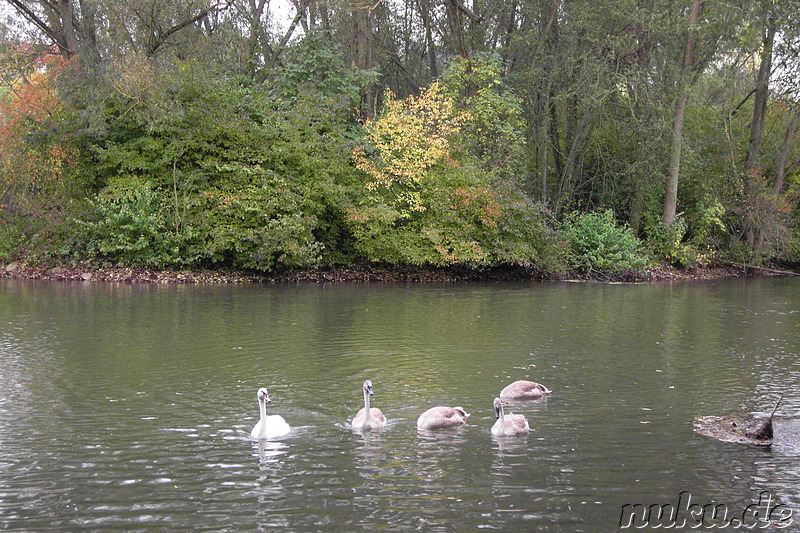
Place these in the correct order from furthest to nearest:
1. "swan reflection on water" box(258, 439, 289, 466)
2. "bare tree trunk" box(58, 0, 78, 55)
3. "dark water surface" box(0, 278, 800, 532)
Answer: "bare tree trunk" box(58, 0, 78, 55), "swan reflection on water" box(258, 439, 289, 466), "dark water surface" box(0, 278, 800, 532)

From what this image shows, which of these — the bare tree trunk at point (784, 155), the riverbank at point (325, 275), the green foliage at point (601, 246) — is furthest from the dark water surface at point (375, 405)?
the bare tree trunk at point (784, 155)

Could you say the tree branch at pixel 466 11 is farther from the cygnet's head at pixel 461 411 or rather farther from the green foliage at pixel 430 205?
the cygnet's head at pixel 461 411

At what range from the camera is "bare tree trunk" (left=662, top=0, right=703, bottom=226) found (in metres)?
34.8

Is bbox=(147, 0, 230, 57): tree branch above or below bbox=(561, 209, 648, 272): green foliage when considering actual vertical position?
above

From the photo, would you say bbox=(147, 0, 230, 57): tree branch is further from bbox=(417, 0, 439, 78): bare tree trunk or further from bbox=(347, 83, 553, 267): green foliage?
bbox=(417, 0, 439, 78): bare tree trunk

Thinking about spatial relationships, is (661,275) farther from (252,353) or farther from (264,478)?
(264,478)

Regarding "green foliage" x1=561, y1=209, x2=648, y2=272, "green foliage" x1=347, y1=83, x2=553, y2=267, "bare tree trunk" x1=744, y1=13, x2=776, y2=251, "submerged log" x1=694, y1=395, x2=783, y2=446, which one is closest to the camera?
"submerged log" x1=694, y1=395, x2=783, y2=446

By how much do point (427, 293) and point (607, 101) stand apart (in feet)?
50.3

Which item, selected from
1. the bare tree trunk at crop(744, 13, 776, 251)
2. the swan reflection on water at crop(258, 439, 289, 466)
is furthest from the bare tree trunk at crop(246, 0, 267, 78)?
the swan reflection on water at crop(258, 439, 289, 466)

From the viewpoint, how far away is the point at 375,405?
11031mm

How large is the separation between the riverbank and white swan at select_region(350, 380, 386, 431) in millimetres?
20975

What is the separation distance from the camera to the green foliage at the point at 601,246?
33625 millimetres

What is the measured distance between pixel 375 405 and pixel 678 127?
29.5m

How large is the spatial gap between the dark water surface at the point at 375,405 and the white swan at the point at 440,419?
17cm
